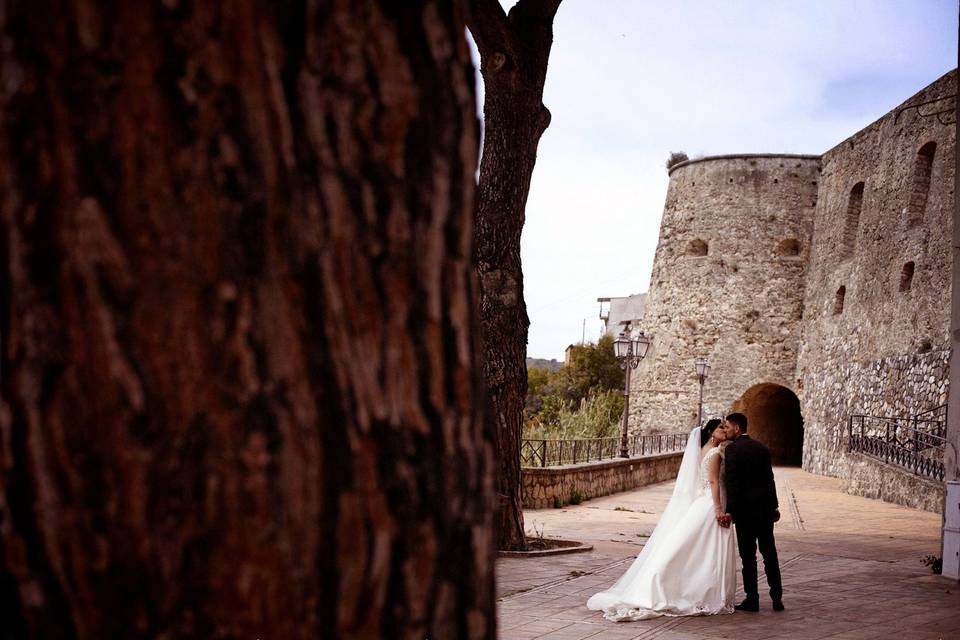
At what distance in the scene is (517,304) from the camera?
9.14m

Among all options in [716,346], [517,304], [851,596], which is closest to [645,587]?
[851,596]

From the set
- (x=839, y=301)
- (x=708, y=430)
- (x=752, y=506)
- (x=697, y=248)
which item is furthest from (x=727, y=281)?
(x=752, y=506)

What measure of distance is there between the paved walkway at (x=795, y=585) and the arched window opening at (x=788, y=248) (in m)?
19.4

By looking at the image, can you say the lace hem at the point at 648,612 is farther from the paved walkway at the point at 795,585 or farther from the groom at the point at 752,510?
the groom at the point at 752,510

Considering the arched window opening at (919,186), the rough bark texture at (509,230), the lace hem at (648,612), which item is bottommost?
the lace hem at (648,612)

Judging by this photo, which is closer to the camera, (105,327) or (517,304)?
(105,327)

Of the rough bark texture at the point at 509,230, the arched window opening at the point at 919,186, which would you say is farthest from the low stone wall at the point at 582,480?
the arched window opening at the point at 919,186

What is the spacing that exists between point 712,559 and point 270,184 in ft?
21.2

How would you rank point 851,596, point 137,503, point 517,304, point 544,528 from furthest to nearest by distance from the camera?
point 544,528 < point 517,304 < point 851,596 < point 137,503

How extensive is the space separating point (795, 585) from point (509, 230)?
3.81m

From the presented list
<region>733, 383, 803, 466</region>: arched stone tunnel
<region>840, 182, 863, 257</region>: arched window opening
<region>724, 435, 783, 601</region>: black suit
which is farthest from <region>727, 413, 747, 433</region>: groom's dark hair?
<region>733, 383, 803, 466</region>: arched stone tunnel

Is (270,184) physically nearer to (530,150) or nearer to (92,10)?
(92,10)

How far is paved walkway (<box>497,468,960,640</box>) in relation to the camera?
21.0ft

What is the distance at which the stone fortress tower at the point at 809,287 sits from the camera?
2253 centimetres
